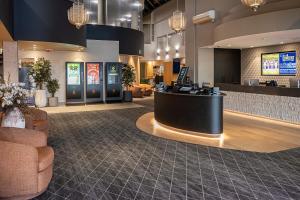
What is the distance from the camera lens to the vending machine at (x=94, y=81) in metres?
13.0

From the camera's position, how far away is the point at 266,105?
8742mm

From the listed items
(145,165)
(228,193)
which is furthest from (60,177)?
(228,193)

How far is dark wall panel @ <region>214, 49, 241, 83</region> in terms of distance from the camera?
13.0m

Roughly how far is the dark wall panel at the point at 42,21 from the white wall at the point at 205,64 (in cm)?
568

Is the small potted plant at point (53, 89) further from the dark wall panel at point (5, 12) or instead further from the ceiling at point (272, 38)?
the ceiling at point (272, 38)

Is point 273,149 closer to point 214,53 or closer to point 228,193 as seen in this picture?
point 228,193

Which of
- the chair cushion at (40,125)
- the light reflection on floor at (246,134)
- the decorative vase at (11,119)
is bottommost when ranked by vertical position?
the light reflection on floor at (246,134)

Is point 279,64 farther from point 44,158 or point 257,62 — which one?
point 44,158

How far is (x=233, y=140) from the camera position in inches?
239

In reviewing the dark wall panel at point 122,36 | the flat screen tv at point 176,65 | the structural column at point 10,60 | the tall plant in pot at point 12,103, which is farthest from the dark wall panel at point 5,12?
the flat screen tv at point 176,65

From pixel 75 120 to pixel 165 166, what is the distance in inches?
197

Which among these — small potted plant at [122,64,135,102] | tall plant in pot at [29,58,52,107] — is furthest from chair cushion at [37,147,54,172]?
small potted plant at [122,64,135,102]

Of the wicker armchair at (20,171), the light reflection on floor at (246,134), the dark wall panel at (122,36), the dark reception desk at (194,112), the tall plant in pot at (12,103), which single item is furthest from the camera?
the dark wall panel at (122,36)

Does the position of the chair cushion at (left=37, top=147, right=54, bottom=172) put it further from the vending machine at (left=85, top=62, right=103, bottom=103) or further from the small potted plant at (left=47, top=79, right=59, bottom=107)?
the vending machine at (left=85, top=62, right=103, bottom=103)
